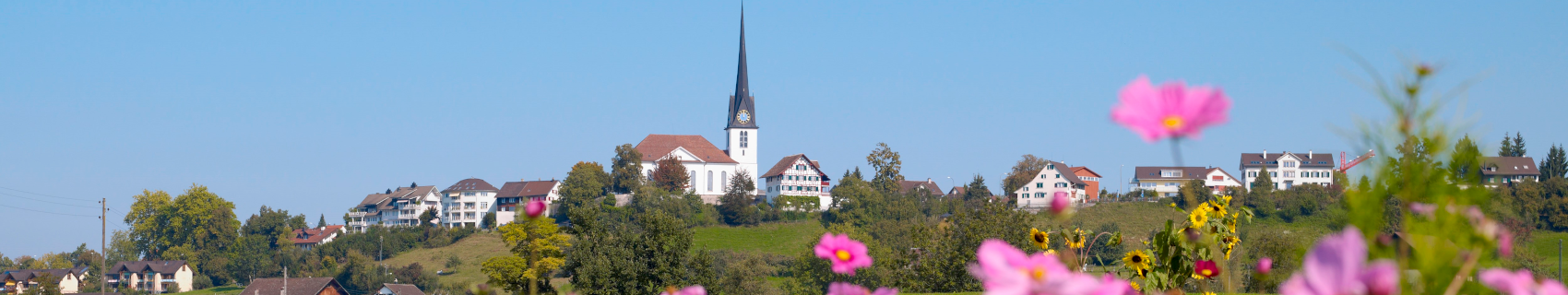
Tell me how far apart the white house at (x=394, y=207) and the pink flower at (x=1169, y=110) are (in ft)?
359

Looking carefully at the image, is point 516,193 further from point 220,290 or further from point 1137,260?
point 1137,260

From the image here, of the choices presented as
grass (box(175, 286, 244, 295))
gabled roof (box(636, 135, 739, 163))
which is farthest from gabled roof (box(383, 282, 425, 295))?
gabled roof (box(636, 135, 739, 163))

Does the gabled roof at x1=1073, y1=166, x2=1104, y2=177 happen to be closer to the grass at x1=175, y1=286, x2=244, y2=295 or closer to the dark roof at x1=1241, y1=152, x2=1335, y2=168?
the dark roof at x1=1241, y1=152, x2=1335, y2=168

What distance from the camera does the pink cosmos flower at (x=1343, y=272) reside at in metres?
0.96

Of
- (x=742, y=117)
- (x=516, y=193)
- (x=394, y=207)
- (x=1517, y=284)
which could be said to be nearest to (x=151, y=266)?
(x=394, y=207)

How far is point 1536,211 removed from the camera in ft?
234

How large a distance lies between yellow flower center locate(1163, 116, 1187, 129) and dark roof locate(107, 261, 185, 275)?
332 ft

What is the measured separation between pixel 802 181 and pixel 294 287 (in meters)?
45.7

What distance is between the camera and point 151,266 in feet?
299

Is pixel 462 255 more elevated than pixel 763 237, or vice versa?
pixel 763 237

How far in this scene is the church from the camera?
10488 cm

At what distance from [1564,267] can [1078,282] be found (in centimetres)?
6069

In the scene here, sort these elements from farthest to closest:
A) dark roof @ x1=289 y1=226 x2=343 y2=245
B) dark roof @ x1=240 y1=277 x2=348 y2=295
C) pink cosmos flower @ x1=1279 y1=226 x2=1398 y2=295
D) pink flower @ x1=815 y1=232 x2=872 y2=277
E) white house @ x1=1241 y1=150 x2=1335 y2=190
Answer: dark roof @ x1=289 y1=226 x2=343 y2=245
white house @ x1=1241 y1=150 x2=1335 y2=190
dark roof @ x1=240 y1=277 x2=348 y2=295
pink flower @ x1=815 y1=232 x2=872 y2=277
pink cosmos flower @ x1=1279 y1=226 x2=1398 y2=295

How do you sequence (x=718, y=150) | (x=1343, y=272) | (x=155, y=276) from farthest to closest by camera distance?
(x=718, y=150)
(x=155, y=276)
(x=1343, y=272)
